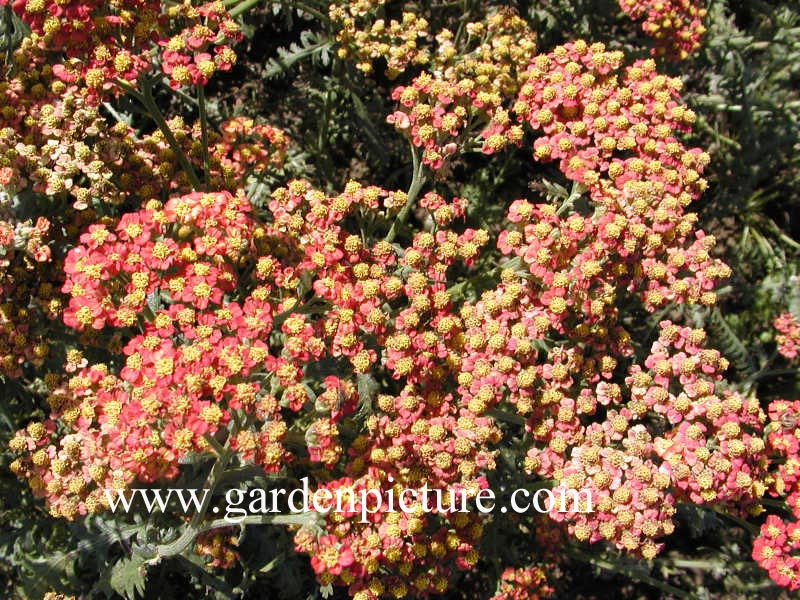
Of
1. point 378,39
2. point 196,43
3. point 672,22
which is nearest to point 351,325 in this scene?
point 196,43

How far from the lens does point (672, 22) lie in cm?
534

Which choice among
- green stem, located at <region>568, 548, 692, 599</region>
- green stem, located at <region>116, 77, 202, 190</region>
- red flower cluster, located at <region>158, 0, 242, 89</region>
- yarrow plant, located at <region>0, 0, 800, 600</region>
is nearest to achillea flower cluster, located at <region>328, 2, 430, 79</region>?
yarrow plant, located at <region>0, 0, 800, 600</region>

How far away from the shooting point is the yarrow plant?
3670 millimetres

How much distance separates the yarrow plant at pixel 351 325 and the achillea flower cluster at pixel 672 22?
0.75m

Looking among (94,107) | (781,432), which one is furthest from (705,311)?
(94,107)

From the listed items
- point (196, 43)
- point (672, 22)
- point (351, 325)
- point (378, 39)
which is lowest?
point (351, 325)

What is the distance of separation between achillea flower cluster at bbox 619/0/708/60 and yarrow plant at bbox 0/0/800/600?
29.6 inches

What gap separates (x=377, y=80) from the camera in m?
6.73

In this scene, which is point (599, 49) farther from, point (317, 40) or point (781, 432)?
point (781, 432)

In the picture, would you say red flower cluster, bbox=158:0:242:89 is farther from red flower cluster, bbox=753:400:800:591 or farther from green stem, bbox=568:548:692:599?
green stem, bbox=568:548:692:599

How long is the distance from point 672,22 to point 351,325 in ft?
11.3

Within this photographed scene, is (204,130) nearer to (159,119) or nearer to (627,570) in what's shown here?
(159,119)

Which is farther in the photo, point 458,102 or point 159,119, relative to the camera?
point 458,102

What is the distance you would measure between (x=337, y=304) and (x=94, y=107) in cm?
177
